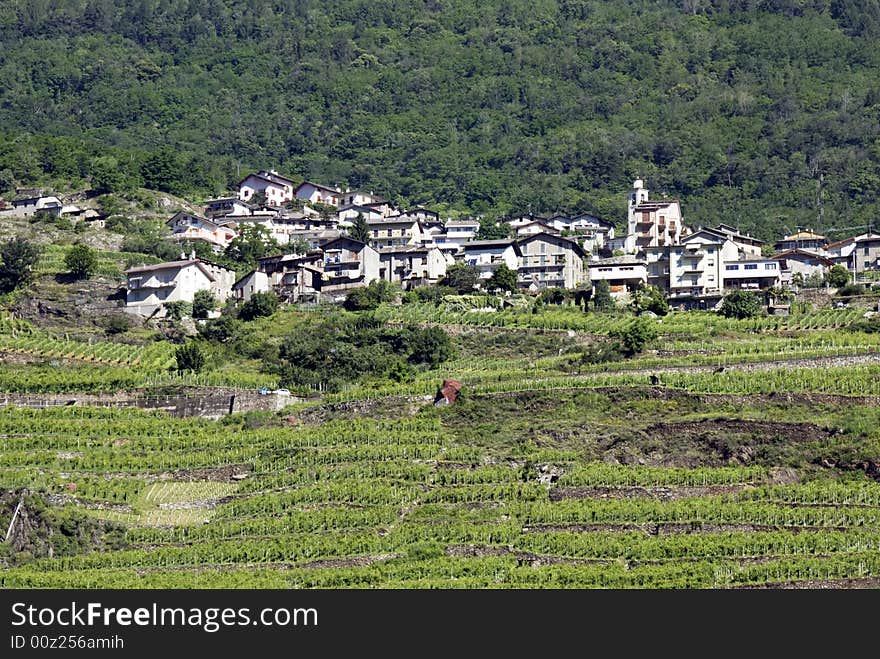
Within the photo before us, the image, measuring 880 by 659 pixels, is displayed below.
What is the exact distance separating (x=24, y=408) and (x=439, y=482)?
17.5 meters

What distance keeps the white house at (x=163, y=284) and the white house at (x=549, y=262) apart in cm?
1422

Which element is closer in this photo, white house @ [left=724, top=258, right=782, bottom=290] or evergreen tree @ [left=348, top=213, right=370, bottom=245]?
white house @ [left=724, top=258, right=782, bottom=290]

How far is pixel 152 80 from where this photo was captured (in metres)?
151

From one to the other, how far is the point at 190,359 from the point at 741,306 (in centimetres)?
2272

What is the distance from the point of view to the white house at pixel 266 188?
113062 millimetres

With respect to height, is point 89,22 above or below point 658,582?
above

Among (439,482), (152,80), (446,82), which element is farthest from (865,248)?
(152,80)

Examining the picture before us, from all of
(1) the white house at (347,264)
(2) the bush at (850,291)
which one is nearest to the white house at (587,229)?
(1) the white house at (347,264)

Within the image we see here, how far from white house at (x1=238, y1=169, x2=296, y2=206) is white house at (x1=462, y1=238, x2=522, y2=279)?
21861 millimetres

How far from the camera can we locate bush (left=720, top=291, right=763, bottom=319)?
266 ft

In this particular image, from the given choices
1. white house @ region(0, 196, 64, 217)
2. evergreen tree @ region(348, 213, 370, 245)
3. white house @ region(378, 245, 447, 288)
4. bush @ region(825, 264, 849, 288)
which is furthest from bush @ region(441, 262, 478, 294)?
white house @ region(0, 196, 64, 217)

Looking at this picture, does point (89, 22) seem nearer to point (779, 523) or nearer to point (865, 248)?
point (865, 248)

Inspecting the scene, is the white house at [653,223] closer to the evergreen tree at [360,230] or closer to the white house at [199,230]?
the evergreen tree at [360,230]

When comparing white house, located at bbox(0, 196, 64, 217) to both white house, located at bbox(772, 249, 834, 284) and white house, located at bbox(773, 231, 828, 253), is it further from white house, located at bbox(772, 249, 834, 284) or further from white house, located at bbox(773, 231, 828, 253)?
white house, located at bbox(773, 231, 828, 253)
